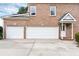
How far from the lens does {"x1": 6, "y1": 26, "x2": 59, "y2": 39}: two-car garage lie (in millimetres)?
39094

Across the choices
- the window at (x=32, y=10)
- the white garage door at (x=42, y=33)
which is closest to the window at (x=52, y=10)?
the white garage door at (x=42, y=33)

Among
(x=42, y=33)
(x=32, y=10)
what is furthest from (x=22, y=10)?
(x=42, y=33)

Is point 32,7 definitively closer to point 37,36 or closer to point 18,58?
point 37,36

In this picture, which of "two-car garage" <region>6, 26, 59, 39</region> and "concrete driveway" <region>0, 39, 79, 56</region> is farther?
"two-car garage" <region>6, 26, 59, 39</region>

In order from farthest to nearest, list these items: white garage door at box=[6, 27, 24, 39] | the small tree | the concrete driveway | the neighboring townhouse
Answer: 1. the small tree
2. white garage door at box=[6, 27, 24, 39]
3. the neighboring townhouse
4. the concrete driveway

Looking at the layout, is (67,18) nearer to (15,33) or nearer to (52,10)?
(52,10)

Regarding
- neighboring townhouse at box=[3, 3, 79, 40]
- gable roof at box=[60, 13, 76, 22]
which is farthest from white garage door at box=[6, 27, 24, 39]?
gable roof at box=[60, 13, 76, 22]

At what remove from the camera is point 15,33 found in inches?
1551

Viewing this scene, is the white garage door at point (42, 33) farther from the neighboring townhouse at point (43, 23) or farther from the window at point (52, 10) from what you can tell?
the window at point (52, 10)

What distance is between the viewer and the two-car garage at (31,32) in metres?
39.1

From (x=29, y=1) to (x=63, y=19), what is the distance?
6073mm

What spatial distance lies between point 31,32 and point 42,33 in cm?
172

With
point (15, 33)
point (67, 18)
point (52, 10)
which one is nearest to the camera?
point (67, 18)

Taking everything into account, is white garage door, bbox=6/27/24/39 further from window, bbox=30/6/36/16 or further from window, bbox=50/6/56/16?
window, bbox=50/6/56/16
